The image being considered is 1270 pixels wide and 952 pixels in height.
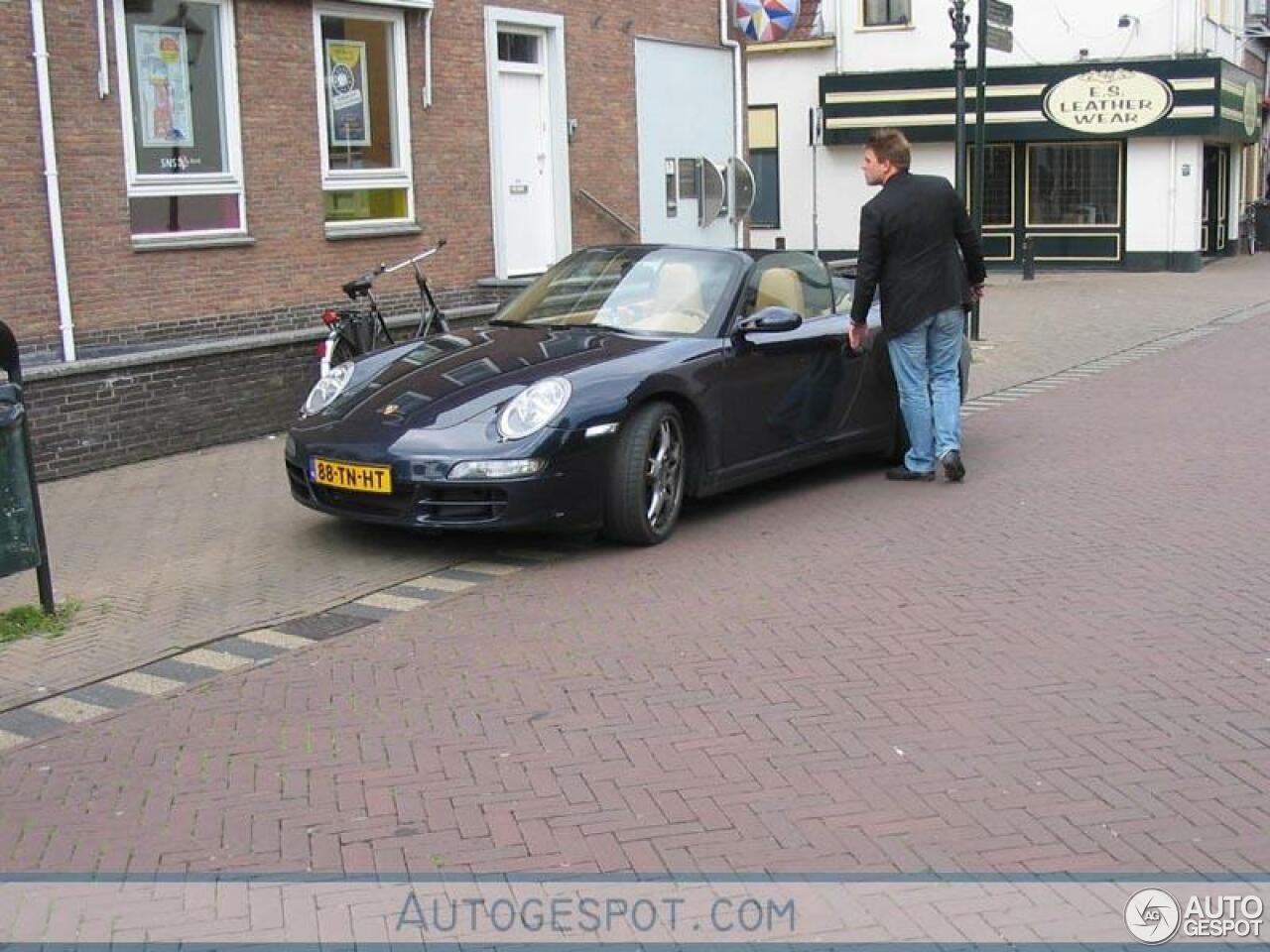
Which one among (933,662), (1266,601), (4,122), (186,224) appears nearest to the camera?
(933,662)

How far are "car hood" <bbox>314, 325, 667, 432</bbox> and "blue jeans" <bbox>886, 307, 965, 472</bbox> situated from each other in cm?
174

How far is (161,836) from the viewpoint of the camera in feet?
14.3

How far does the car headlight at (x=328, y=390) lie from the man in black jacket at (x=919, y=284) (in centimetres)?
283

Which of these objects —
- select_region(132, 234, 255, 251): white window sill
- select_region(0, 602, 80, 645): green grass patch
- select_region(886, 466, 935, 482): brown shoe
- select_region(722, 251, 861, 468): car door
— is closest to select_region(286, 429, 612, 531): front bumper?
select_region(722, 251, 861, 468): car door

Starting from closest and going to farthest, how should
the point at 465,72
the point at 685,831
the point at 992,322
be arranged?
the point at 685,831
the point at 465,72
the point at 992,322

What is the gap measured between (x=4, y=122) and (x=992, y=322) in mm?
12576

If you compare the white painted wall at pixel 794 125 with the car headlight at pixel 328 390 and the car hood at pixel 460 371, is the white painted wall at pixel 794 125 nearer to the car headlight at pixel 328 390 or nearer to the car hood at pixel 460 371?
the car hood at pixel 460 371

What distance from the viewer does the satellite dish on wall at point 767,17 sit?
18.0m

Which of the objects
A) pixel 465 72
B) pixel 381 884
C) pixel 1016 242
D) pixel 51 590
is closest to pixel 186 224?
pixel 465 72

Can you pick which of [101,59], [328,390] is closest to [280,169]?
[101,59]

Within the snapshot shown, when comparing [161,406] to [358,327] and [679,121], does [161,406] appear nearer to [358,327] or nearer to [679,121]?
[358,327]

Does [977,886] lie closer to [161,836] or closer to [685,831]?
[685,831]

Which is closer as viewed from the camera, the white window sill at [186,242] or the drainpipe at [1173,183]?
the white window sill at [186,242]

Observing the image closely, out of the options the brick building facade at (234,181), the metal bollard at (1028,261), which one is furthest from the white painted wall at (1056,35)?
the brick building facade at (234,181)
